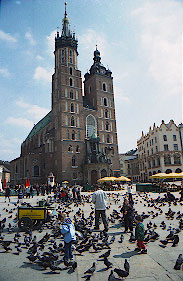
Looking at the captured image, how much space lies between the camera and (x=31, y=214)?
8.12m

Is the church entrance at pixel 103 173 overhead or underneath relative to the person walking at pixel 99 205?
overhead

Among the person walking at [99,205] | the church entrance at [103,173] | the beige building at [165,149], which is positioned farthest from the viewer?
the beige building at [165,149]

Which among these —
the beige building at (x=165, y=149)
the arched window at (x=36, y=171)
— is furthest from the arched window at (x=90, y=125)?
the beige building at (x=165, y=149)

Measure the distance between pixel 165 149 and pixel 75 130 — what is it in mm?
23642

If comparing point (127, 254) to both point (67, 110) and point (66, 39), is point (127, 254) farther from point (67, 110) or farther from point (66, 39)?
point (66, 39)

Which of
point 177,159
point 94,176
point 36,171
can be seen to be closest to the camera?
point 94,176

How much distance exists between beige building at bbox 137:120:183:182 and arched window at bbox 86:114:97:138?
16.8m

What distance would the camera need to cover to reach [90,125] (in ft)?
164

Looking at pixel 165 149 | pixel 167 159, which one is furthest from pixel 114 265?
pixel 165 149

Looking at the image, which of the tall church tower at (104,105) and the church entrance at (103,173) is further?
the tall church tower at (104,105)

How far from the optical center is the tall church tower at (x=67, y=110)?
4253 cm

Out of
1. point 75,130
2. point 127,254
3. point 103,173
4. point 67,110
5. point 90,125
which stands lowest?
point 127,254

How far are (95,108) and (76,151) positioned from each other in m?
13.9

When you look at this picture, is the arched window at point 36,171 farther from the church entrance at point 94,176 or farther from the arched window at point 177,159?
the arched window at point 177,159
